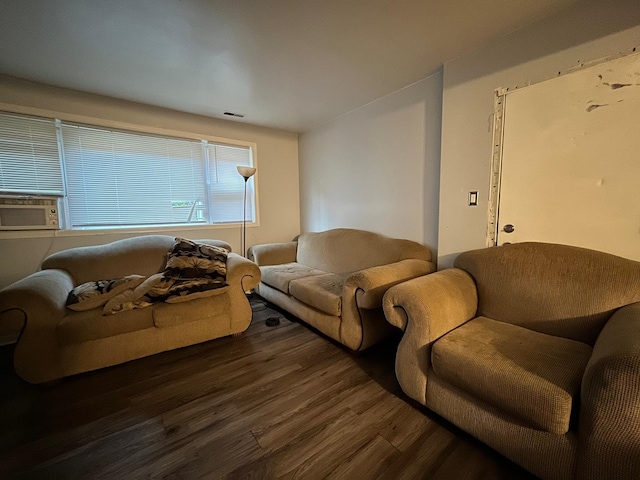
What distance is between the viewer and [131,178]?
2797 millimetres

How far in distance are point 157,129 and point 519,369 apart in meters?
3.68

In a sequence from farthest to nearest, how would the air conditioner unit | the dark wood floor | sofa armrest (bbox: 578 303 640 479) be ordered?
the air conditioner unit < the dark wood floor < sofa armrest (bbox: 578 303 640 479)

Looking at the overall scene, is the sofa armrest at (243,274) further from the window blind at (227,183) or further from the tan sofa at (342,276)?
the window blind at (227,183)

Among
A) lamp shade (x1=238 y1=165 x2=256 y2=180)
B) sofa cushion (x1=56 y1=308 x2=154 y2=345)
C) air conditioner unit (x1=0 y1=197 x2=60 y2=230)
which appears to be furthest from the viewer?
lamp shade (x1=238 y1=165 x2=256 y2=180)

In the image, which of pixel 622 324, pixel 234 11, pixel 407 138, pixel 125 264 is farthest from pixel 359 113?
pixel 125 264

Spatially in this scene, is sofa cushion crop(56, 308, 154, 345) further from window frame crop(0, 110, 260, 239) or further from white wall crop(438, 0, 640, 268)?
white wall crop(438, 0, 640, 268)

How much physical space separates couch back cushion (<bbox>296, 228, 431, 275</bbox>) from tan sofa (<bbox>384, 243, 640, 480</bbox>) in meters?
0.59

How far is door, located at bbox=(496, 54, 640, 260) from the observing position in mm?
1395

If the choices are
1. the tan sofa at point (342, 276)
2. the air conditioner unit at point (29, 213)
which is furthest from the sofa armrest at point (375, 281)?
the air conditioner unit at point (29, 213)

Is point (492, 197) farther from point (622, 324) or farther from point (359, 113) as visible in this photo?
point (359, 113)

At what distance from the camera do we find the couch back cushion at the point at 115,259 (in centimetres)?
224

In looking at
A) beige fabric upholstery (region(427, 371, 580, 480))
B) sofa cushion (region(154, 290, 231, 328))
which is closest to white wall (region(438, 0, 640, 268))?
beige fabric upholstery (region(427, 371, 580, 480))

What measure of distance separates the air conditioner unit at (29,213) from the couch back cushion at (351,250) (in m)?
2.53

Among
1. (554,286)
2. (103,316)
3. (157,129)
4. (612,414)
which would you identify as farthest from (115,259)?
(554,286)
